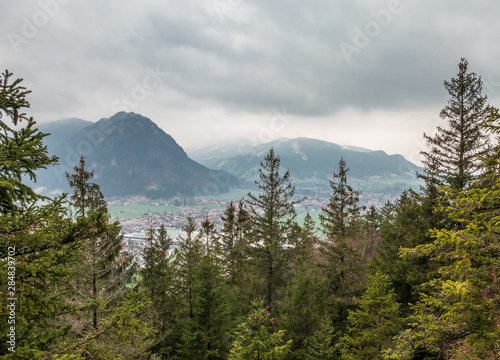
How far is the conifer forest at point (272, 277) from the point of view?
3344 millimetres

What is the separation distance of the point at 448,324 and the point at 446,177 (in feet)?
28.1

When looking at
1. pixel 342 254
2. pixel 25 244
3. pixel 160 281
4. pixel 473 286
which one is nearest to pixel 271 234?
pixel 342 254

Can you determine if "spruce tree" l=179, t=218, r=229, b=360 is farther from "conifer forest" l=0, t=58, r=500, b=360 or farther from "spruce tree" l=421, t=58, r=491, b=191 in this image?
"spruce tree" l=421, t=58, r=491, b=191

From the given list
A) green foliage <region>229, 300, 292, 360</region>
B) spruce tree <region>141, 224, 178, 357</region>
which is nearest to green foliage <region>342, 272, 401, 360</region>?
green foliage <region>229, 300, 292, 360</region>

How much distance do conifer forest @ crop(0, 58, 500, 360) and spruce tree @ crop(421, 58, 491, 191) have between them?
0.05 m

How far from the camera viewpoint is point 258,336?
646 cm

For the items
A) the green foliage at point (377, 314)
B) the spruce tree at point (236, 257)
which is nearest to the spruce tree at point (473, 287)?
the green foliage at point (377, 314)

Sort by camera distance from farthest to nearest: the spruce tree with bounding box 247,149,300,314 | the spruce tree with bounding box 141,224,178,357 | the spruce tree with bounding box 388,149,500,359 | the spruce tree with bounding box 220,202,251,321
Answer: the spruce tree with bounding box 220,202,251,321, the spruce tree with bounding box 141,224,178,357, the spruce tree with bounding box 247,149,300,314, the spruce tree with bounding box 388,149,500,359

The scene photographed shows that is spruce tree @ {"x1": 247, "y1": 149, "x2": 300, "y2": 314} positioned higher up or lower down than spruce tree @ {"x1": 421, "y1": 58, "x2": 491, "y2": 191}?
lower down

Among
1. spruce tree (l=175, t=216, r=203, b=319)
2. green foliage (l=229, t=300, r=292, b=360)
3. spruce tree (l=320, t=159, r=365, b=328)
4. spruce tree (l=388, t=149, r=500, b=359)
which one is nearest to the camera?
spruce tree (l=388, t=149, r=500, b=359)

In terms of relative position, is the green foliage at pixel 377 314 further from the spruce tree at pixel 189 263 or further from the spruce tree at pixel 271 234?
the spruce tree at pixel 189 263

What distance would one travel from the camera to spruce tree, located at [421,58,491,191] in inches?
416

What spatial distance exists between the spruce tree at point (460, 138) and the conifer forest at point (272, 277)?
0.17 feet

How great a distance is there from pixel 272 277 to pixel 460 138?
485 inches
